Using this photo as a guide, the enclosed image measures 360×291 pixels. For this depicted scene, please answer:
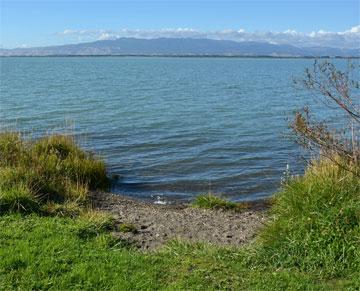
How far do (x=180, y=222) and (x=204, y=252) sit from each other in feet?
7.85

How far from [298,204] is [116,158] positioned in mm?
10535

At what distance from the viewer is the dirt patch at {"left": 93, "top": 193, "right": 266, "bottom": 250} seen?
27.9 ft

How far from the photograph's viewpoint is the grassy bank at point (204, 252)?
20.2ft

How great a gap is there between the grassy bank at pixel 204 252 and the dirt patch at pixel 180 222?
1.84 ft

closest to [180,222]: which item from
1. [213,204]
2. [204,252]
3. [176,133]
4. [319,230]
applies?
[213,204]

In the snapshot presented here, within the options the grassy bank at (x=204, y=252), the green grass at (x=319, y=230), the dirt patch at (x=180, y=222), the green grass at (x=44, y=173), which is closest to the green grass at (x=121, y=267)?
the grassy bank at (x=204, y=252)

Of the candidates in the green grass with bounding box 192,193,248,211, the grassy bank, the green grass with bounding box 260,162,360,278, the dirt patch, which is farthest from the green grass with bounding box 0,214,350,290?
the green grass with bounding box 192,193,248,211

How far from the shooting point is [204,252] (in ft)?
23.6

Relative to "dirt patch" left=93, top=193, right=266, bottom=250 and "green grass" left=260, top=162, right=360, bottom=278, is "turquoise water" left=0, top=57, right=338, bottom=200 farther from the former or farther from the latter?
"green grass" left=260, top=162, right=360, bottom=278

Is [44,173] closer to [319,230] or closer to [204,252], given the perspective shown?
[204,252]

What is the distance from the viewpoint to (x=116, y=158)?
685 inches

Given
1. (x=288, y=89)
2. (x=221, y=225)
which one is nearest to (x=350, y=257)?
(x=221, y=225)

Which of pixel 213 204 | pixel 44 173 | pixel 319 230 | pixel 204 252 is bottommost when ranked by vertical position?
pixel 213 204

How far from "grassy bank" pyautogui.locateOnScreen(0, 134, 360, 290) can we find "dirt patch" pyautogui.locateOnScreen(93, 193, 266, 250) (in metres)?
0.56
